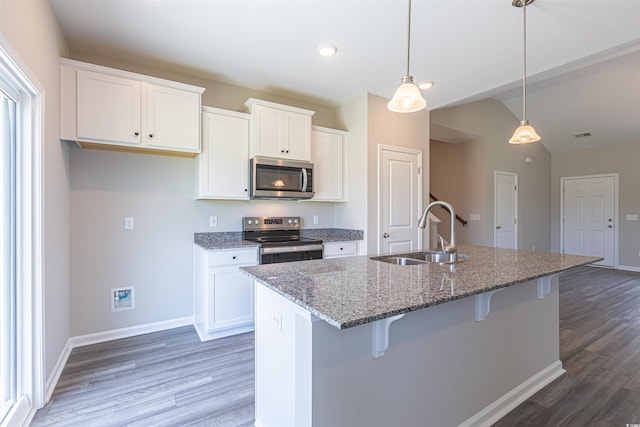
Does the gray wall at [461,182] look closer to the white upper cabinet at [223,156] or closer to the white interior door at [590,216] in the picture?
the white interior door at [590,216]

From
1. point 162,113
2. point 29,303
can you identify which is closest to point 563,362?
point 29,303

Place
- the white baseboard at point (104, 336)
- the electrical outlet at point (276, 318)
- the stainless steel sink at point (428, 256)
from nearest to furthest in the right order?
the electrical outlet at point (276, 318)
the white baseboard at point (104, 336)
the stainless steel sink at point (428, 256)

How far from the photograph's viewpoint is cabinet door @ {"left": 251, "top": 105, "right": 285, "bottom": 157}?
10.3 feet

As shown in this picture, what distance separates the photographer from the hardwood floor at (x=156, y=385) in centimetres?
175

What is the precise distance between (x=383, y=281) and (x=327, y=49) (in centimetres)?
213

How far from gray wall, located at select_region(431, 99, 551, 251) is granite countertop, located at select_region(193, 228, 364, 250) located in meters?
2.35

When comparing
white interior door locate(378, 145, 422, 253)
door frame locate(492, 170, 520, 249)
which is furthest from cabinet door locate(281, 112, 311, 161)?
door frame locate(492, 170, 520, 249)

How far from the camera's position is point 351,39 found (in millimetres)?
2488

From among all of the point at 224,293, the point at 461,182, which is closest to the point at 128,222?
the point at 224,293

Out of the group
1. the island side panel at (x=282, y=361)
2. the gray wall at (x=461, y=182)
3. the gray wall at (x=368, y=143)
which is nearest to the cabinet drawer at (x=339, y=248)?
the gray wall at (x=368, y=143)

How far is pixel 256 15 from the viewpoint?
219 cm

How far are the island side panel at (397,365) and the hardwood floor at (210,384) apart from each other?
249 mm

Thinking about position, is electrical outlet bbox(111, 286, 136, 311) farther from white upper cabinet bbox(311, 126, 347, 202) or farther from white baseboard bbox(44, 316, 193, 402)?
white upper cabinet bbox(311, 126, 347, 202)

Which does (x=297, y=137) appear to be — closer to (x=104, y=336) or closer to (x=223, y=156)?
(x=223, y=156)
